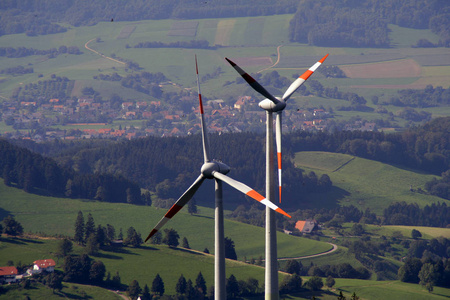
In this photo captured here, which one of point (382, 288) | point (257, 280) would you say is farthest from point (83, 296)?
point (382, 288)

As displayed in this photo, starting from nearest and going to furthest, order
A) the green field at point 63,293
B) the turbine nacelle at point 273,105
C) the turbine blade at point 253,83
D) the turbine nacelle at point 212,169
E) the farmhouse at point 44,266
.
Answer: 1. the turbine nacelle at point 212,169
2. the turbine blade at point 253,83
3. the turbine nacelle at point 273,105
4. the green field at point 63,293
5. the farmhouse at point 44,266

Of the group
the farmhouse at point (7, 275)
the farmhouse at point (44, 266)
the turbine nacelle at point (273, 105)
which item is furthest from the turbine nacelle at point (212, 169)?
the farmhouse at point (44, 266)

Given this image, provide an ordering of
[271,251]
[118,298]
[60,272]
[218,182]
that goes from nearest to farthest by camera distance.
→ [218,182], [271,251], [118,298], [60,272]

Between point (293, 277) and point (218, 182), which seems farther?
point (293, 277)

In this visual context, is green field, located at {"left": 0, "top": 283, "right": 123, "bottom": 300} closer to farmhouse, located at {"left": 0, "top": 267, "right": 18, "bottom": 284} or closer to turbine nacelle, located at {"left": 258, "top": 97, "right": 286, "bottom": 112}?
farmhouse, located at {"left": 0, "top": 267, "right": 18, "bottom": 284}

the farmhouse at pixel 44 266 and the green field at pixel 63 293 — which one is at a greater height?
the farmhouse at pixel 44 266

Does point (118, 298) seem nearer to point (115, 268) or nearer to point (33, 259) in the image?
point (115, 268)

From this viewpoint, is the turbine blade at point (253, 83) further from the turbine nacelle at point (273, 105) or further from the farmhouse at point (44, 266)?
the farmhouse at point (44, 266)

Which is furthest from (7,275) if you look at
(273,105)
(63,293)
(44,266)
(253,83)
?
(253,83)

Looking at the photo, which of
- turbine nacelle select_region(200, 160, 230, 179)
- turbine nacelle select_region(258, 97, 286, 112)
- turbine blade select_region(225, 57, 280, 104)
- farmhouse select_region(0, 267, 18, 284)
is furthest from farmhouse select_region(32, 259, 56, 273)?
turbine nacelle select_region(200, 160, 230, 179)
